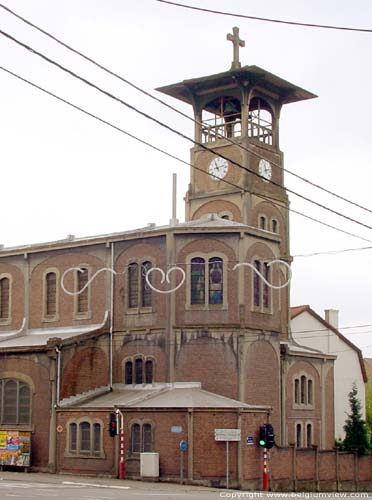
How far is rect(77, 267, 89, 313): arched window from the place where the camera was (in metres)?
49.9

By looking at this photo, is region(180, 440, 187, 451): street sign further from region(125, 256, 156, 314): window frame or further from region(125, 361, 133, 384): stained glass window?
region(125, 256, 156, 314): window frame

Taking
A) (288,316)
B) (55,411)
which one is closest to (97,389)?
(55,411)

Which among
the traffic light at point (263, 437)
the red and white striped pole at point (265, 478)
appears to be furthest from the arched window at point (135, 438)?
the red and white striped pole at point (265, 478)

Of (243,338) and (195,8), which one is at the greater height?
(195,8)

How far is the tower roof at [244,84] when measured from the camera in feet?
183

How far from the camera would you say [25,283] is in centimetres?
5228

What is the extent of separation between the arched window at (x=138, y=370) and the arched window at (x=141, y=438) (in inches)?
181

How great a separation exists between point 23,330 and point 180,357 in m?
10.2

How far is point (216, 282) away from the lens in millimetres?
46000

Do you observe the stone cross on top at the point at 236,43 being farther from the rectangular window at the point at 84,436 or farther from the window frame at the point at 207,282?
the rectangular window at the point at 84,436

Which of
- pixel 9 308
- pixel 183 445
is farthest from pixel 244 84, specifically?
pixel 183 445

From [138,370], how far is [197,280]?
517cm

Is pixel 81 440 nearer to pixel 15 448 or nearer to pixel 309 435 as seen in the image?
pixel 15 448

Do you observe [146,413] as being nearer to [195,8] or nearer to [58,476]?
[58,476]
